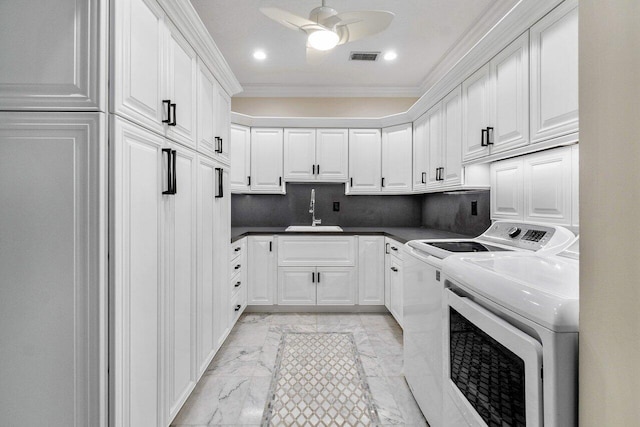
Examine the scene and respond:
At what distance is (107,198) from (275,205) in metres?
2.91

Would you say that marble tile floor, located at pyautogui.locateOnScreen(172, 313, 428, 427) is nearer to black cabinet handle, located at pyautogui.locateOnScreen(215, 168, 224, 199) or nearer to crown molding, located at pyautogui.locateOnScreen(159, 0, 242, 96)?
black cabinet handle, located at pyautogui.locateOnScreen(215, 168, 224, 199)

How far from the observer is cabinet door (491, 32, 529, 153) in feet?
5.58

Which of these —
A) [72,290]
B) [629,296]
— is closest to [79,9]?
[72,290]

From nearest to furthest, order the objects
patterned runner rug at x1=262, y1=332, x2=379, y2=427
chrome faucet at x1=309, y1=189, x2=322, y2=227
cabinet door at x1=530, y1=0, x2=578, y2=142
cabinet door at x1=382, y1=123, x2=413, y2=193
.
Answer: cabinet door at x1=530, y1=0, x2=578, y2=142 → patterned runner rug at x1=262, y1=332, x2=379, y2=427 → cabinet door at x1=382, y1=123, x2=413, y2=193 → chrome faucet at x1=309, y1=189, x2=322, y2=227

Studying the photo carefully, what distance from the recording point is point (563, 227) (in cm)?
161

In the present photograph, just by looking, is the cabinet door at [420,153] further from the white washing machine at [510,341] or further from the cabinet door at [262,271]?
the white washing machine at [510,341]

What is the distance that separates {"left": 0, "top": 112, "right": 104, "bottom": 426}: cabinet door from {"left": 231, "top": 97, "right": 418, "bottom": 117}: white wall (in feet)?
9.99

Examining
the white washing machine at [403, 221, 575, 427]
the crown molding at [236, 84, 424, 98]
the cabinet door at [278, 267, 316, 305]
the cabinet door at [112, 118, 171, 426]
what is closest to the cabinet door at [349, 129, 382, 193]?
the crown molding at [236, 84, 424, 98]

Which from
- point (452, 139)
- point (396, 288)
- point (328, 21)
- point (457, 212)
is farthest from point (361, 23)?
point (396, 288)

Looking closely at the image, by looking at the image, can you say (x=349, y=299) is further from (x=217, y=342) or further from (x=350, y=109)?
(x=350, y=109)

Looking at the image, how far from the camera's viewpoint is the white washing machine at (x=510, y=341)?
70 cm

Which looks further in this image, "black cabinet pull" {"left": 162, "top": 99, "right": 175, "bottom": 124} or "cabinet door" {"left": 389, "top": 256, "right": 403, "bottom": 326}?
"cabinet door" {"left": 389, "top": 256, "right": 403, "bottom": 326}

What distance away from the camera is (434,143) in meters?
2.97

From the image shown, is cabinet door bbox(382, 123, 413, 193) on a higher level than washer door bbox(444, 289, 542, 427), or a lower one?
higher
